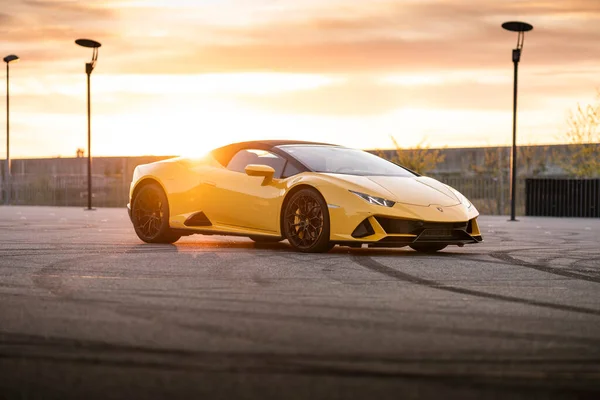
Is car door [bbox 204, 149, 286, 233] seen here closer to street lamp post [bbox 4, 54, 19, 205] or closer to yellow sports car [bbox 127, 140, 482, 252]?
yellow sports car [bbox 127, 140, 482, 252]

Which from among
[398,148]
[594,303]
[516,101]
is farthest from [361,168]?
[398,148]

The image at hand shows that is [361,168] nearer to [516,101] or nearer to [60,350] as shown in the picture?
[60,350]

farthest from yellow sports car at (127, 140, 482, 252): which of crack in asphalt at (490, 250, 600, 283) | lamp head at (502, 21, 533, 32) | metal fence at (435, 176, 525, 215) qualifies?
metal fence at (435, 176, 525, 215)

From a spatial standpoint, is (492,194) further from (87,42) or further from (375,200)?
(375,200)

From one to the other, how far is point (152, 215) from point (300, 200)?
9.02 feet

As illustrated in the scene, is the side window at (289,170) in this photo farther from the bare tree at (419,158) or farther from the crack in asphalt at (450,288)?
the bare tree at (419,158)

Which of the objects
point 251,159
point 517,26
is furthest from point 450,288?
point 517,26

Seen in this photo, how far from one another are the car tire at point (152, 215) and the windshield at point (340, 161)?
192 cm

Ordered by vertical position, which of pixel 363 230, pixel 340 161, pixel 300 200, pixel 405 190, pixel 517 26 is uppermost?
pixel 517 26

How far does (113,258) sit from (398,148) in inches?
1383

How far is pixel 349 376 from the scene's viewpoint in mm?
4012

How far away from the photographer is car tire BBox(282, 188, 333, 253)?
10.4m

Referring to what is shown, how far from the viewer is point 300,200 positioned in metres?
10.7

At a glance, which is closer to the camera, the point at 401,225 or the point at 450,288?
the point at 450,288
